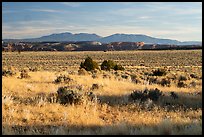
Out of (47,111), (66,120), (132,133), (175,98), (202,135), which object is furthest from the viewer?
(175,98)

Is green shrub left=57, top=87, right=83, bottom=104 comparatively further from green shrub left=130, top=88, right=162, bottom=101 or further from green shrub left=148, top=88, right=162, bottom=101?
green shrub left=148, top=88, right=162, bottom=101

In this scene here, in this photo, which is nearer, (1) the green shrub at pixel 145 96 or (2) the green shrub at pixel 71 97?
(2) the green shrub at pixel 71 97

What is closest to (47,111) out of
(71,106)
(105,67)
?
(71,106)

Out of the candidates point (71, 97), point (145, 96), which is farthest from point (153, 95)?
point (71, 97)

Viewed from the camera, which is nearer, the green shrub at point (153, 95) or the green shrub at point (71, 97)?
the green shrub at point (71, 97)

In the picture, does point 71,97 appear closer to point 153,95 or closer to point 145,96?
point 145,96

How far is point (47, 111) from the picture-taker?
9438 millimetres

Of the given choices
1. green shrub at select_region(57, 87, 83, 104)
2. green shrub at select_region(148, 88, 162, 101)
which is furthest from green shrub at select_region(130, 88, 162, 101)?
green shrub at select_region(57, 87, 83, 104)

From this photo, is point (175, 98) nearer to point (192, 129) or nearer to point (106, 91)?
point (106, 91)

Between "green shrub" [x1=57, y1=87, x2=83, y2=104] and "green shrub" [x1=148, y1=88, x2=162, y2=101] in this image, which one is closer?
"green shrub" [x1=57, y1=87, x2=83, y2=104]

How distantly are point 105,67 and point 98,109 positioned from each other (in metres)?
23.5

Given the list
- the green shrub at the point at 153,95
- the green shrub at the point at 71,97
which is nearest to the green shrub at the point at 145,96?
the green shrub at the point at 153,95

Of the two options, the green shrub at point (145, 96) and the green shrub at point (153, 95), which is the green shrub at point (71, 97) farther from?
the green shrub at point (153, 95)

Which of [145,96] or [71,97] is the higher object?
[71,97]
